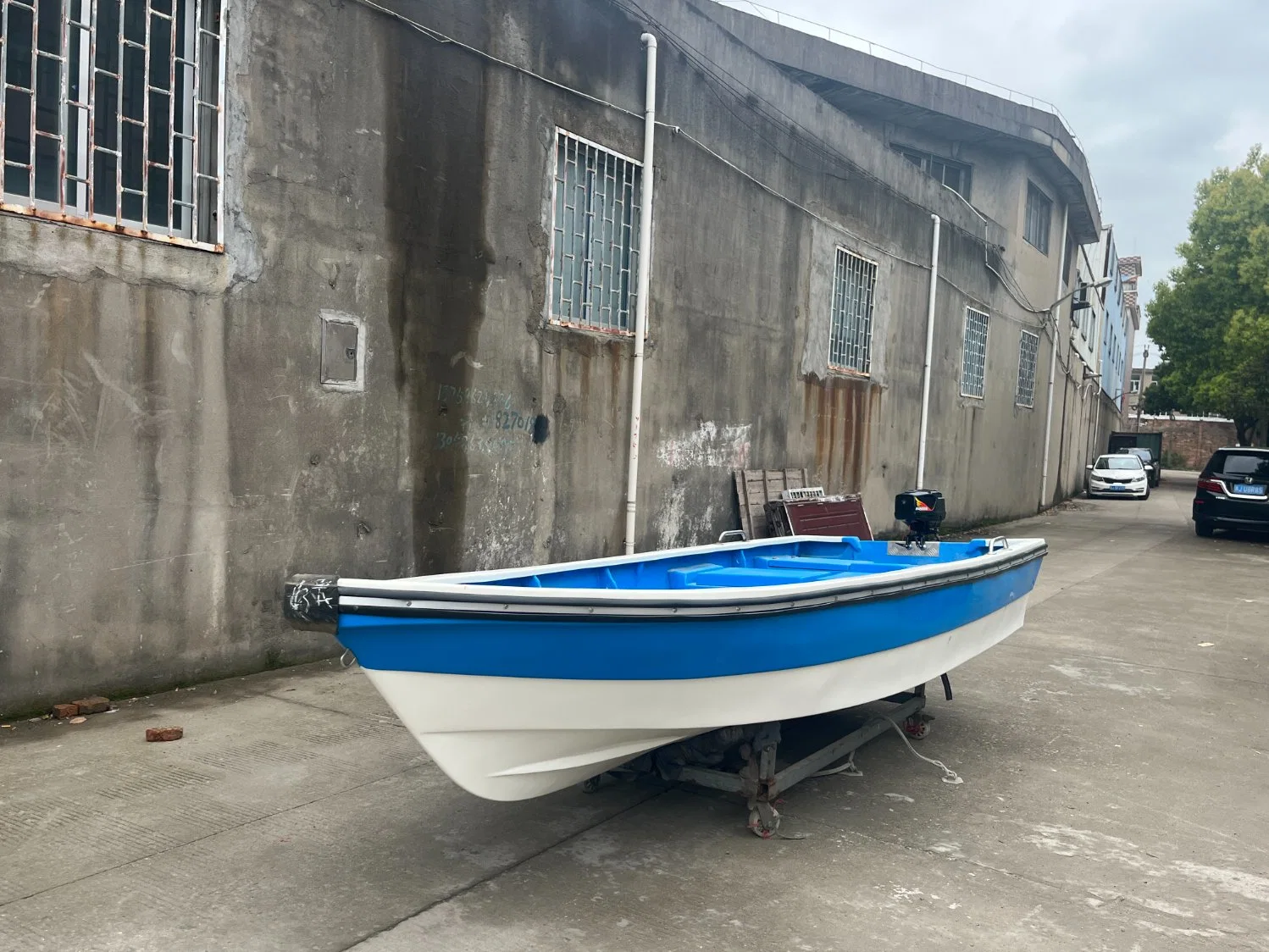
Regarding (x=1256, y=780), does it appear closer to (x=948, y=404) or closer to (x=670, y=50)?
(x=670, y=50)

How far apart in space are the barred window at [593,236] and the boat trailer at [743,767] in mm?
4497

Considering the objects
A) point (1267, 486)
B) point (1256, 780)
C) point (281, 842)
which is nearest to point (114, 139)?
point (281, 842)

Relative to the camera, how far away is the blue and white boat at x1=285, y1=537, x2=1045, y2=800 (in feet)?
10.6

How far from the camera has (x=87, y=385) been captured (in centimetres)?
506

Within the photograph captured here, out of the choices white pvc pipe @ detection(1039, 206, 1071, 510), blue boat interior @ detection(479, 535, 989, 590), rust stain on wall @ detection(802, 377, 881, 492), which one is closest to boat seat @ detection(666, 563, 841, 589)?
blue boat interior @ detection(479, 535, 989, 590)

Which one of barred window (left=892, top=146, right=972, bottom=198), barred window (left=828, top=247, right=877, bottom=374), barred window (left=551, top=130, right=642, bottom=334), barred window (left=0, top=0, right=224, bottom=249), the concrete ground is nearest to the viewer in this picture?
the concrete ground

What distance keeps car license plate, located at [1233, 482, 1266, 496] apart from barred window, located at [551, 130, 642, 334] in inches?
489

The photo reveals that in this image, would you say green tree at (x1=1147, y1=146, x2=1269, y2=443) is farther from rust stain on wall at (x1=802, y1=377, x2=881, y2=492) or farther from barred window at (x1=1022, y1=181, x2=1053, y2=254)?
rust stain on wall at (x1=802, y1=377, x2=881, y2=492)

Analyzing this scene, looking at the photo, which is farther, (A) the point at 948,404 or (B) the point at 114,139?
(A) the point at 948,404

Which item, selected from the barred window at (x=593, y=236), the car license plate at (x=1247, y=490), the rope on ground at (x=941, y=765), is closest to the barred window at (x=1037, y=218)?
the car license plate at (x=1247, y=490)

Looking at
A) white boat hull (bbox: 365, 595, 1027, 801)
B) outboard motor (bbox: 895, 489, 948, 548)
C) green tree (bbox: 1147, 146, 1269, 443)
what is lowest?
white boat hull (bbox: 365, 595, 1027, 801)

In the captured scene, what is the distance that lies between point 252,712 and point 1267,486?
16187 mm

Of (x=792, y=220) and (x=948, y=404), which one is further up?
(x=792, y=220)

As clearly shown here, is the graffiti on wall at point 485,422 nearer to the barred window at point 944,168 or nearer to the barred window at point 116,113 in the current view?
the barred window at point 116,113
